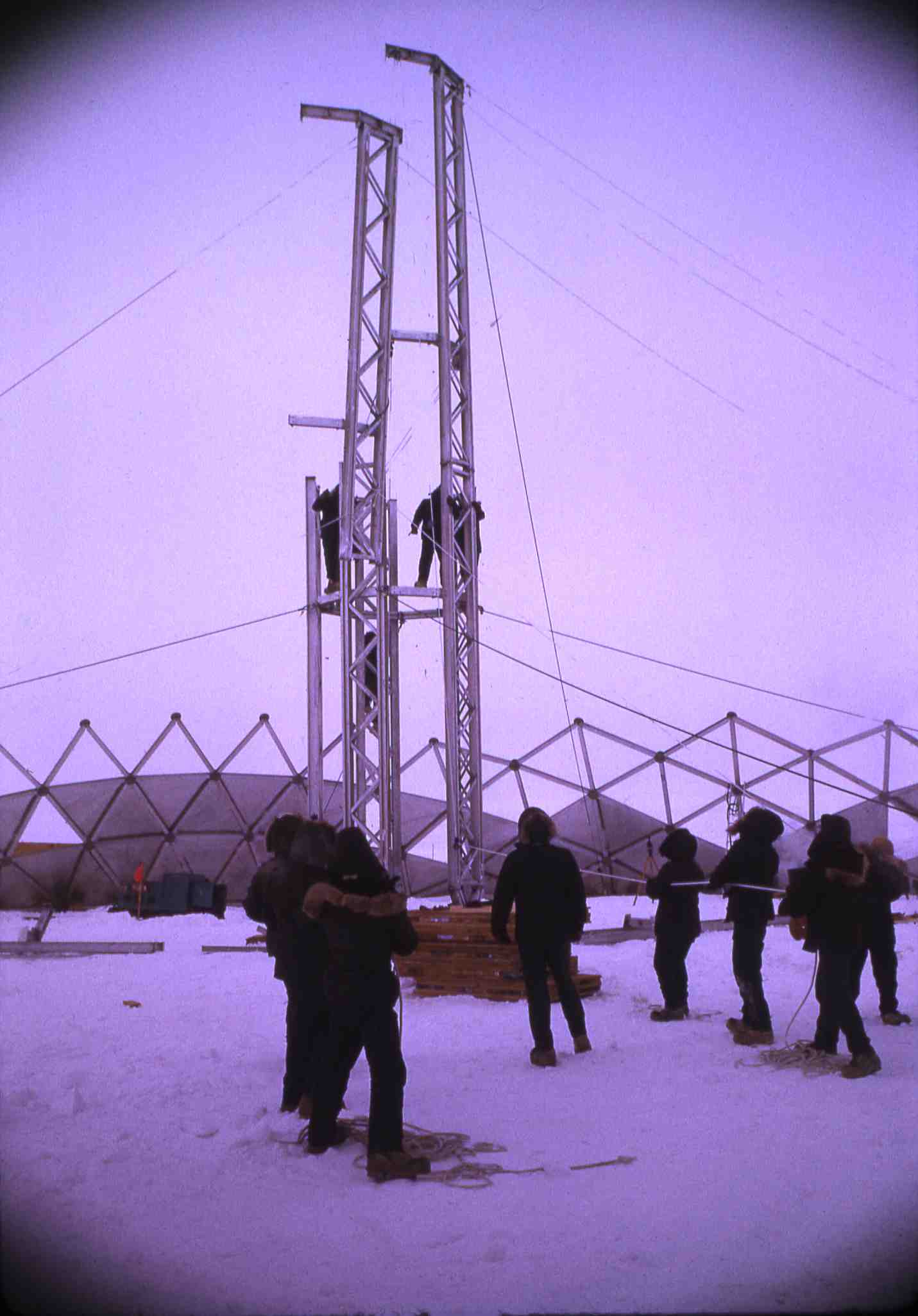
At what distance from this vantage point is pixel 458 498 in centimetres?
1094

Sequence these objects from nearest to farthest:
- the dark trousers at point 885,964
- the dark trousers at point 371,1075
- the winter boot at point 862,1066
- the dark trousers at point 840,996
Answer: the dark trousers at point 371,1075 → the winter boot at point 862,1066 → the dark trousers at point 840,996 → the dark trousers at point 885,964

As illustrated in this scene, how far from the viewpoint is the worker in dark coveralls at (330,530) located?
11.5 meters

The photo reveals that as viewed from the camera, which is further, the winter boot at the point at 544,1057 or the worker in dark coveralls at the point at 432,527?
the worker in dark coveralls at the point at 432,527

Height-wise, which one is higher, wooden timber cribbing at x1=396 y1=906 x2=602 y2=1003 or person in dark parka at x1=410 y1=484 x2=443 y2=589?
person in dark parka at x1=410 y1=484 x2=443 y2=589

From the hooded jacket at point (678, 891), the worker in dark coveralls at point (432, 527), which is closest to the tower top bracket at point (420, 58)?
the worker in dark coveralls at point (432, 527)

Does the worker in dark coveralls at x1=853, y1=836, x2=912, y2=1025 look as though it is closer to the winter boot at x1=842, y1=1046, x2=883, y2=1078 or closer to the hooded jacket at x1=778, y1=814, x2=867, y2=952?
the hooded jacket at x1=778, y1=814, x2=867, y2=952

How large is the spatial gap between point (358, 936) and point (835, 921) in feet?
8.87

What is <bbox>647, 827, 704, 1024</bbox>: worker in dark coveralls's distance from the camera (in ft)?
24.2

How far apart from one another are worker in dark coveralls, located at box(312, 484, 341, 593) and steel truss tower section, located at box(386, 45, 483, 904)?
137 cm

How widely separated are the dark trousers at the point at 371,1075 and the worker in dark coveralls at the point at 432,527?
692cm

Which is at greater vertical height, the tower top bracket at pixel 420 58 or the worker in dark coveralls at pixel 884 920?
the tower top bracket at pixel 420 58

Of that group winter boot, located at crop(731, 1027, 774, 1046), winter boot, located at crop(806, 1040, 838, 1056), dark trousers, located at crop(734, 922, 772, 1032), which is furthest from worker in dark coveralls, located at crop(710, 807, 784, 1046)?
winter boot, located at crop(806, 1040, 838, 1056)

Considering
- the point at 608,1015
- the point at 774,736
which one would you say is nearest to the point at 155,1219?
the point at 608,1015

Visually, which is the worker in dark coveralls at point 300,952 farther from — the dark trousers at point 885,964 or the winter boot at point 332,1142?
the dark trousers at point 885,964
